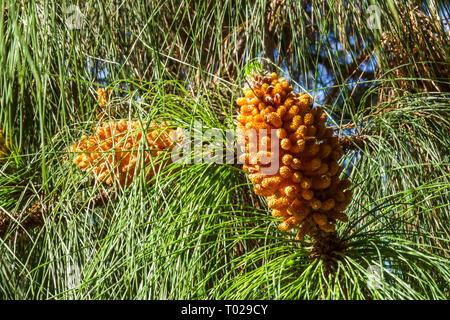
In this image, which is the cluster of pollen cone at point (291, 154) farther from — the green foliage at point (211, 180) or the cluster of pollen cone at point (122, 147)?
the cluster of pollen cone at point (122, 147)

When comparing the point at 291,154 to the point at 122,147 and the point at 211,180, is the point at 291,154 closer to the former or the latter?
the point at 211,180

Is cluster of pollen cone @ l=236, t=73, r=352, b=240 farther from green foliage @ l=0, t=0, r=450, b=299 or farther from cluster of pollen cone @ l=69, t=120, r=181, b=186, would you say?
cluster of pollen cone @ l=69, t=120, r=181, b=186

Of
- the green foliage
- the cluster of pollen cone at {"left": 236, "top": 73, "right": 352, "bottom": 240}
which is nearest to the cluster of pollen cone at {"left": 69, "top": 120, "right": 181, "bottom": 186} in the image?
the green foliage

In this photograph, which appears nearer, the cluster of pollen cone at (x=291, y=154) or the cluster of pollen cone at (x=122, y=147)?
the cluster of pollen cone at (x=291, y=154)

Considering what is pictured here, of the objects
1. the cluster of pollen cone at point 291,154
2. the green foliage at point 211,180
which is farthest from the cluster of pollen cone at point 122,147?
the cluster of pollen cone at point 291,154

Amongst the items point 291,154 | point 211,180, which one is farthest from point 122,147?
point 291,154
